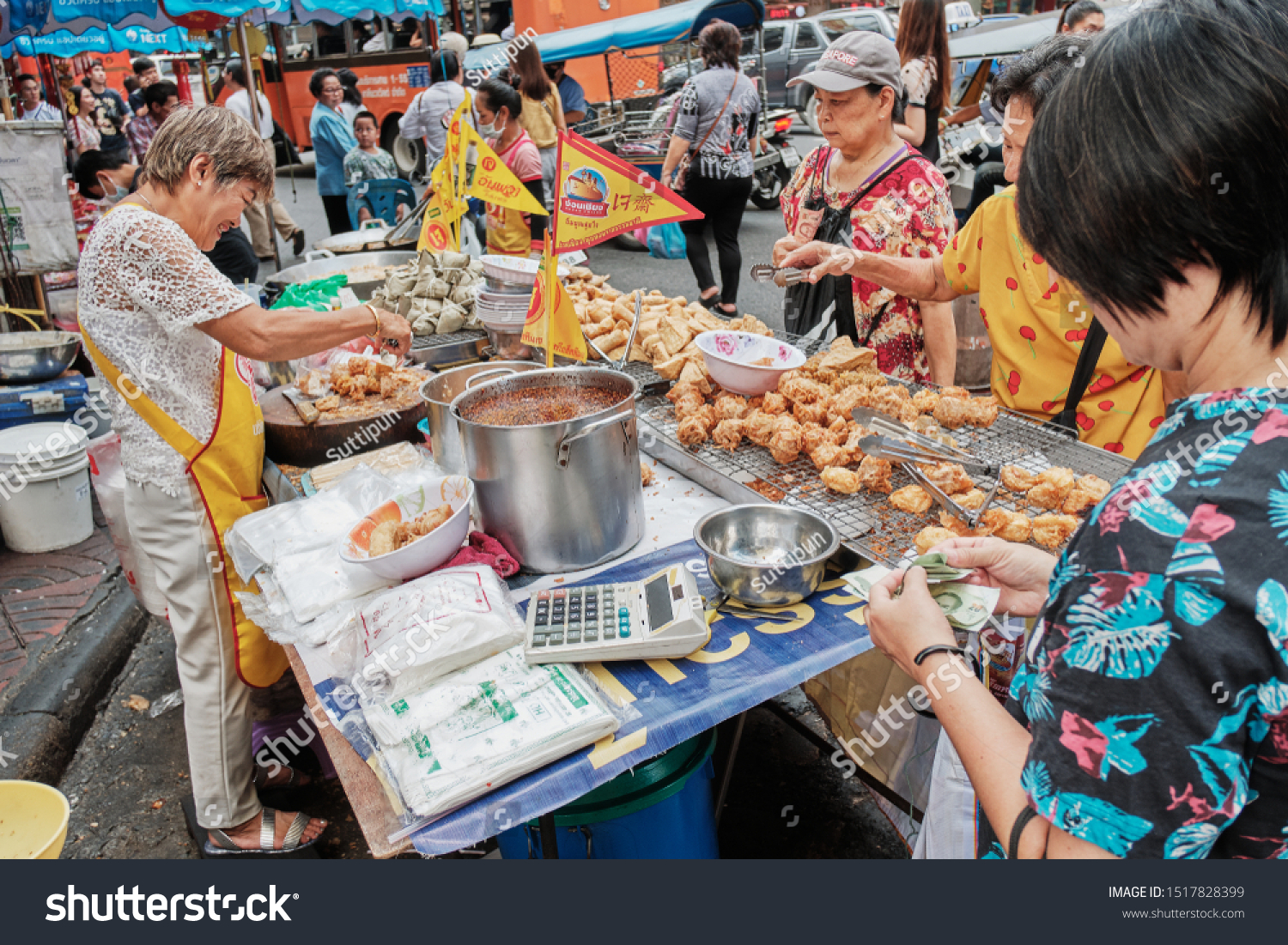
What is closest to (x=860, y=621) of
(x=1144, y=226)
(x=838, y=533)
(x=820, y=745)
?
(x=838, y=533)

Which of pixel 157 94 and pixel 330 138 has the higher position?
pixel 157 94

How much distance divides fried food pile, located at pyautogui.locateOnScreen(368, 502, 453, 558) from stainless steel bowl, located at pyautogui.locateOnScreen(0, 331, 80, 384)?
4.25m

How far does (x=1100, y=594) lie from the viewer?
34.8 inches

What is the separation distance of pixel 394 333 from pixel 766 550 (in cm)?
154

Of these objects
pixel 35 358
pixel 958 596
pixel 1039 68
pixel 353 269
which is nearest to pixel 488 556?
pixel 958 596

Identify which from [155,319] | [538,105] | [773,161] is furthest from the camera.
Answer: [773,161]

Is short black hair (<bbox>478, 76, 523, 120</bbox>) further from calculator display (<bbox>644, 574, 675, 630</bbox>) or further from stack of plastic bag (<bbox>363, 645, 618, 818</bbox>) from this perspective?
stack of plastic bag (<bbox>363, 645, 618, 818</bbox>)

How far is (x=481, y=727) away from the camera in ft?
5.09

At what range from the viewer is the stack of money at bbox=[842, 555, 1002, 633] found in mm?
1457

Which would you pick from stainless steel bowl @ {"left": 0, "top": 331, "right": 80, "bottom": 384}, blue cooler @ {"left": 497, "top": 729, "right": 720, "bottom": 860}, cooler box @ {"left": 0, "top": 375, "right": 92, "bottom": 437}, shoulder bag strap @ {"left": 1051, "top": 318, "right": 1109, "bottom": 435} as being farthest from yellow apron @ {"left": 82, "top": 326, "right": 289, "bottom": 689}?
stainless steel bowl @ {"left": 0, "top": 331, "right": 80, "bottom": 384}

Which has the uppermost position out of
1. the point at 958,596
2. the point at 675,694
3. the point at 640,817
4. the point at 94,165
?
the point at 94,165

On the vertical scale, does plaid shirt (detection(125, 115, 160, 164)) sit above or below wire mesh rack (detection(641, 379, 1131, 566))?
above

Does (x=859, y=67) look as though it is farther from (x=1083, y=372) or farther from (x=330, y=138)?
(x=330, y=138)

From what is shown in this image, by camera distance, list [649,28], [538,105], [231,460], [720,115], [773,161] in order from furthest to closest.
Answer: [649,28] → [773,161] → [538,105] → [720,115] → [231,460]
